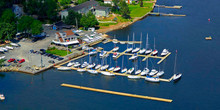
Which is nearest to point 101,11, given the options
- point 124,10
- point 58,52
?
point 124,10

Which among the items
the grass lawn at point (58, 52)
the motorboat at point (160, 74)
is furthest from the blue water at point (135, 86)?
the grass lawn at point (58, 52)

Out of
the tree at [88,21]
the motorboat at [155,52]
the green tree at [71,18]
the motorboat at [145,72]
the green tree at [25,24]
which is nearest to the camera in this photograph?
the motorboat at [145,72]

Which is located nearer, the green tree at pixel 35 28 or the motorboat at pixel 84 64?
the motorboat at pixel 84 64

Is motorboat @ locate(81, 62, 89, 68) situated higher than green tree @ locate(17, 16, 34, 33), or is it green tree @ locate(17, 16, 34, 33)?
green tree @ locate(17, 16, 34, 33)

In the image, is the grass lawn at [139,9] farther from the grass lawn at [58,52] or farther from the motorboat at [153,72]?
the motorboat at [153,72]

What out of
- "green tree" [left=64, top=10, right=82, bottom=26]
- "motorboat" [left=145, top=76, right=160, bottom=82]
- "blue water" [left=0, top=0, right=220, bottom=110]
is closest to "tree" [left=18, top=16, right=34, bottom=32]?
"green tree" [left=64, top=10, right=82, bottom=26]

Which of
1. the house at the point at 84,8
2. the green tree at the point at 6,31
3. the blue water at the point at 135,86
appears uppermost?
the house at the point at 84,8

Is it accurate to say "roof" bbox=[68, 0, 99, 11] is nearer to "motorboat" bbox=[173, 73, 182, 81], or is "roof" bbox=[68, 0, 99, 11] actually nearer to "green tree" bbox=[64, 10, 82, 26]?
"green tree" bbox=[64, 10, 82, 26]
